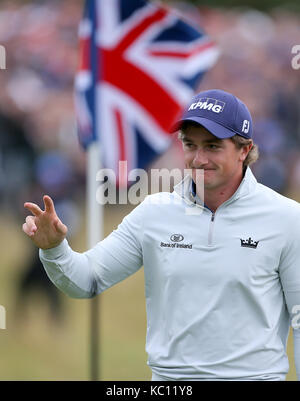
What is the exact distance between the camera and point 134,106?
6.12 metres

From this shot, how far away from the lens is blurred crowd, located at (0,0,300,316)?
12.2 m

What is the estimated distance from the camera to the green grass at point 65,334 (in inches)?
297

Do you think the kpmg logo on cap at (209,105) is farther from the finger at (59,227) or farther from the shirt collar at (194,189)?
the finger at (59,227)

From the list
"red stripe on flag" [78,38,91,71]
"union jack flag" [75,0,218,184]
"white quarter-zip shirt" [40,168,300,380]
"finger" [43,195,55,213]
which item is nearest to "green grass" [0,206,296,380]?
"union jack flag" [75,0,218,184]

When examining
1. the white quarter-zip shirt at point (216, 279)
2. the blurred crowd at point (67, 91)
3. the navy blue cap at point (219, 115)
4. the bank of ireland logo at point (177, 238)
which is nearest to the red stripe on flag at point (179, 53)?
the navy blue cap at point (219, 115)

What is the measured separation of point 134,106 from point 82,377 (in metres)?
2.66

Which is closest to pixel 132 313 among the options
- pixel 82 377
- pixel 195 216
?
pixel 82 377

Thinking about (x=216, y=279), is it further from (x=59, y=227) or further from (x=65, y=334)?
(x=65, y=334)

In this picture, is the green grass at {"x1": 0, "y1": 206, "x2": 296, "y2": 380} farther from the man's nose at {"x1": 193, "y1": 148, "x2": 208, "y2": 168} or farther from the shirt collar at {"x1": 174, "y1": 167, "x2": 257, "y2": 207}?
the man's nose at {"x1": 193, "y1": 148, "x2": 208, "y2": 168}

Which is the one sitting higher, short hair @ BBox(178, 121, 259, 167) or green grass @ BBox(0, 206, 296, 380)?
short hair @ BBox(178, 121, 259, 167)

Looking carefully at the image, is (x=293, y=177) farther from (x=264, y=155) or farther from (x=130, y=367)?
(x=130, y=367)

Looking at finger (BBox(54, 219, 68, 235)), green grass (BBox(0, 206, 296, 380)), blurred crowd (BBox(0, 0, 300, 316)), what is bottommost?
green grass (BBox(0, 206, 296, 380))

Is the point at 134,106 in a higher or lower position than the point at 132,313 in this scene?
higher

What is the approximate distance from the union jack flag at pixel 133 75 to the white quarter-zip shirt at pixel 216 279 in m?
3.07
